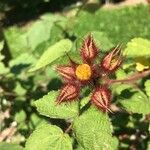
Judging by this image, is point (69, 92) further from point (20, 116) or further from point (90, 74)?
point (20, 116)

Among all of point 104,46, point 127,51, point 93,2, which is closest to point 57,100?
point 127,51

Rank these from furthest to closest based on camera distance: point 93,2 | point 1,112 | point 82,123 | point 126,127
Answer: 1. point 93,2
2. point 1,112
3. point 126,127
4. point 82,123

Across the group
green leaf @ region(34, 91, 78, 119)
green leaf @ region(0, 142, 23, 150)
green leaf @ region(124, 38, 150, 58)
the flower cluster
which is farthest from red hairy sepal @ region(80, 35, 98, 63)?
green leaf @ region(0, 142, 23, 150)

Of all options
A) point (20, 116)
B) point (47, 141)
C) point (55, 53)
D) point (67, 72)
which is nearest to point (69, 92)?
point (67, 72)

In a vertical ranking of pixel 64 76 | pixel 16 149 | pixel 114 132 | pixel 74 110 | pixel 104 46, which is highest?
pixel 64 76

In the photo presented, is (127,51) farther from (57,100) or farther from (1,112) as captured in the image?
(1,112)

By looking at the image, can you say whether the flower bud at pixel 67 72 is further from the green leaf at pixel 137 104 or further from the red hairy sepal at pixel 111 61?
the green leaf at pixel 137 104

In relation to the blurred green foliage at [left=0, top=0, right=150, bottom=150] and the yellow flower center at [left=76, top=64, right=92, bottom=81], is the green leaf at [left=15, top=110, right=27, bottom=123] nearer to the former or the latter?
the blurred green foliage at [left=0, top=0, right=150, bottom=150]
